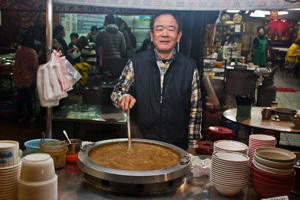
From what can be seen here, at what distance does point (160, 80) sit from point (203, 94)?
3978 mm

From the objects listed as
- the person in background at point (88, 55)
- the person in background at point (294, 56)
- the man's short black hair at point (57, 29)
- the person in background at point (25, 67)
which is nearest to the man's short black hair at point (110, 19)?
the man's short black hair at point (57, 29)

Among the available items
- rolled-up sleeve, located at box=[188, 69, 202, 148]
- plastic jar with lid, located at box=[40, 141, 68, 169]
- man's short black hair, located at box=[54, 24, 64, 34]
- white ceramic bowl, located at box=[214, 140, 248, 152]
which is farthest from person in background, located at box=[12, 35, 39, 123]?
white ceramic bowl, located at box=[214, 140, 248, 152]

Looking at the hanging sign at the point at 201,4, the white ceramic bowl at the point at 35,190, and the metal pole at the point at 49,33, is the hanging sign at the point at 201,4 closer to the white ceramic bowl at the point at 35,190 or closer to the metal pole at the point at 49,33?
the metal pole at the point at 49,33

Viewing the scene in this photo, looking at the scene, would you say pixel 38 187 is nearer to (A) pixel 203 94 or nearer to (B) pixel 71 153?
(B) pixel 71 153

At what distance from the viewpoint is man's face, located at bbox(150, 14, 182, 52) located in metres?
2.68

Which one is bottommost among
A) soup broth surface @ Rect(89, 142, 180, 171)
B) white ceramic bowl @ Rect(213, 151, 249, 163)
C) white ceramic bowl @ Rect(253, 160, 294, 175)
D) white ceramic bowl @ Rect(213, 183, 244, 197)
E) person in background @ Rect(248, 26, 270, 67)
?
white ceramic bowl @ Rect(213, 183, 244, 197)

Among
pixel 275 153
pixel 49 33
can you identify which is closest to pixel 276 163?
pixel 275 153

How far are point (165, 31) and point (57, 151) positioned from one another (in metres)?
1.36

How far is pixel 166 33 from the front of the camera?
2.67 m

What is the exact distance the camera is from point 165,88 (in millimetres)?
2752

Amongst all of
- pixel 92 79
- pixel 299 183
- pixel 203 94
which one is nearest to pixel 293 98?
pixel 203 94

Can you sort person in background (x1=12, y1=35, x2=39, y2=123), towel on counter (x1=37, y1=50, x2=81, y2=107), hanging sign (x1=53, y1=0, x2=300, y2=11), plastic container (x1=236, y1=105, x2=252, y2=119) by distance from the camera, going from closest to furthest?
hanging sign (x1=53, y1=0, x2=300, y2=11), towel on counter (x1=37, y1=50, x2=81, y2=107), plastic container (x1=236, y1=105, x2=252, y2=119), person in background (x1=12, y1=35, x2=39, y2=123)

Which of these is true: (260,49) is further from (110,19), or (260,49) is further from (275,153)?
(275,153)

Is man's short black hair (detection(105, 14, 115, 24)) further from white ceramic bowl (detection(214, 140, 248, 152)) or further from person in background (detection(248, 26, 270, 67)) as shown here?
white ceramic bowl (detection(214, 140, 248, 152))
